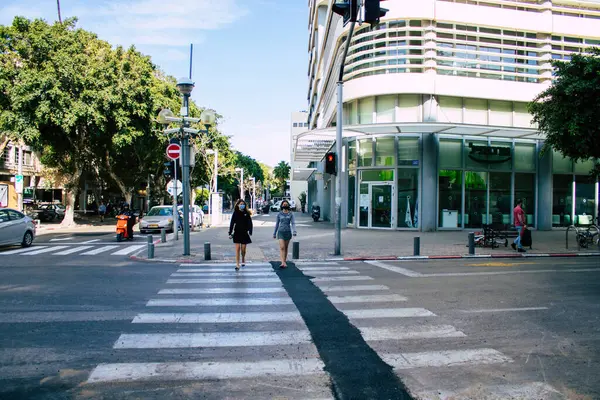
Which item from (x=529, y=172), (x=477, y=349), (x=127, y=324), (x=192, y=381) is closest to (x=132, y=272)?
(x=127, y=324)

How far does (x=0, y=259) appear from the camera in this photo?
12.7 metres

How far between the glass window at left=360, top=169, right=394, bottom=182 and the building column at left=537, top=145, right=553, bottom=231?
9.06 m

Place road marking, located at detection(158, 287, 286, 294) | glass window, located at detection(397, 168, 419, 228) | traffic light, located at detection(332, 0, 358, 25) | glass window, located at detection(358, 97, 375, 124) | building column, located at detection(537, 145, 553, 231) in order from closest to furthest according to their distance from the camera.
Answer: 1. road marking, located at detection(158, 287, 286, 294)
2. traffic light, located at detection(332, 0, 358, 25)
3. glass window, located at detection(397, 168, 419, 228)
4. glass window, located at detection(358, 97, 375, 124)
5. building column, located at detection(537, 145, 553, 231)

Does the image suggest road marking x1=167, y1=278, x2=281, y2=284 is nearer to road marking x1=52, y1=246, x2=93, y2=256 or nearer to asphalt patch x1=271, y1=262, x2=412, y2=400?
asphalt patch x1=271, y1=262, x2=412, y2=400

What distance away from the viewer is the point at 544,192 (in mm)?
25453

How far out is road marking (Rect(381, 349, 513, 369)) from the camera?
14.8 ft

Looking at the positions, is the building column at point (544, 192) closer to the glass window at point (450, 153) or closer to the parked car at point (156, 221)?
the glass window at point (450, 153)

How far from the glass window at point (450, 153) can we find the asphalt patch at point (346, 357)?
18.7 metres

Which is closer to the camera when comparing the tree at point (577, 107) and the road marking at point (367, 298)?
the road marking at point (367, 298)

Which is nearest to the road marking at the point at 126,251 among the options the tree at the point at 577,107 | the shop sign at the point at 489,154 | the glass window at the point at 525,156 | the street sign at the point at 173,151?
the street sign at the point at 173,151

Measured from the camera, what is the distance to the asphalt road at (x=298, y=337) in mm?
3976

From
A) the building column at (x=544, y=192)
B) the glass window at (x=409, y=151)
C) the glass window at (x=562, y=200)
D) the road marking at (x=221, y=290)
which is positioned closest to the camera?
the road marking at (x=221, y=290)

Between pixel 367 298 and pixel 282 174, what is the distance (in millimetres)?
108929

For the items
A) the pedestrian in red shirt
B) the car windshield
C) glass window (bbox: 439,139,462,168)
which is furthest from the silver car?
glass window (bbox: 439,139,462,168)
